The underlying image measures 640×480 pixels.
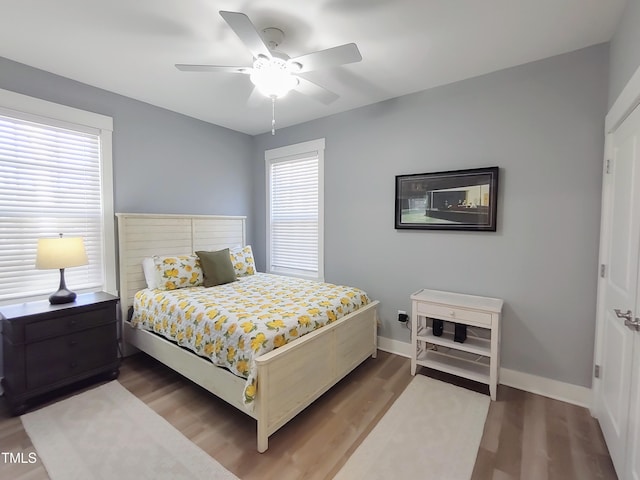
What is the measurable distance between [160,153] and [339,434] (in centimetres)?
327

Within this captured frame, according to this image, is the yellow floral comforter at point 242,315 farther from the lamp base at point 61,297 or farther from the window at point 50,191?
the window at point 50,191

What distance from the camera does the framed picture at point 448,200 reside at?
2549mm

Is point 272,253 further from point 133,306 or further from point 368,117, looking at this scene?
→ point 368,117

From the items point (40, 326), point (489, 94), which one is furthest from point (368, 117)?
point (40, 326)

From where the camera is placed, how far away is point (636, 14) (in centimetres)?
156

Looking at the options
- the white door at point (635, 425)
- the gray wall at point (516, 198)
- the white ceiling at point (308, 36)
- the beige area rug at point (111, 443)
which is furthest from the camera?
the gray wall at point (516, 198)

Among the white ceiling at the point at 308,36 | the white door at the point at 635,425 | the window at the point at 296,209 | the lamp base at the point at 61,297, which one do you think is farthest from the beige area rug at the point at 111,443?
the white ceiling at the point at 308,36

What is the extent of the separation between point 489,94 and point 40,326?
13.2ft

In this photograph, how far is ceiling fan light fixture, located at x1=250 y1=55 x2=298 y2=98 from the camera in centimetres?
183

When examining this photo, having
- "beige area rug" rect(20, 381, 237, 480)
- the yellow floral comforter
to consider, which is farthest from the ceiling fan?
"beige area rug" rect(20, 381, 237, 480)

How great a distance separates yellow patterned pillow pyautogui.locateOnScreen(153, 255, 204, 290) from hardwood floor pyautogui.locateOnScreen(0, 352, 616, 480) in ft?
2.86

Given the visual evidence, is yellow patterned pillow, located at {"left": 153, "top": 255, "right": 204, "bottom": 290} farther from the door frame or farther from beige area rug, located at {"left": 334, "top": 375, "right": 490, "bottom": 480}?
the door frame

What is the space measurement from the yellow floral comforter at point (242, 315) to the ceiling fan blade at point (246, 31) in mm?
1687

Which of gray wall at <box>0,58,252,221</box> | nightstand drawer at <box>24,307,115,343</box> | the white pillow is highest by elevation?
gray wall at <box>0,58,252,221</box>
